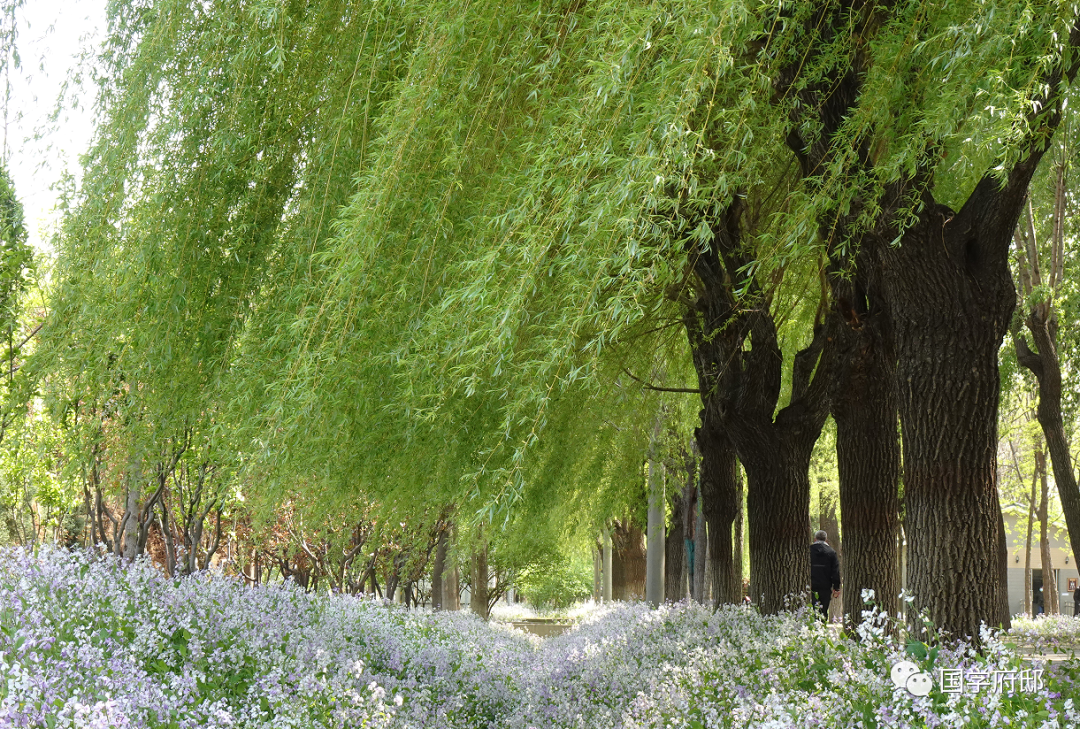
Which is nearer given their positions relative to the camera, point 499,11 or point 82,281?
point 499,11

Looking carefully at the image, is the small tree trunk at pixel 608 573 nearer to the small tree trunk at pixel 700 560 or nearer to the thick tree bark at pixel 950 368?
the small tree trunk at pixel 700 560

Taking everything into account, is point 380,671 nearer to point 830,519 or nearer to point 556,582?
point 830,519

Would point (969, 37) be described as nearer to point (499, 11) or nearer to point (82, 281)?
point (499, 11)

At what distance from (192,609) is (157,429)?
45.3 inches

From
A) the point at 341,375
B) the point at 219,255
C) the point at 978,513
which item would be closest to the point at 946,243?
the point at 978,513

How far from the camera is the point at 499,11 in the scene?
454 cm

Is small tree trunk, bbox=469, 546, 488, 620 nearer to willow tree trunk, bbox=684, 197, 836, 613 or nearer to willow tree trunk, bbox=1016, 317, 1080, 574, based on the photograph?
willow tree trunk, bbox=684, 197, 836, 613

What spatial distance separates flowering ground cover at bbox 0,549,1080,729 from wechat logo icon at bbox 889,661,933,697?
43 millimetres

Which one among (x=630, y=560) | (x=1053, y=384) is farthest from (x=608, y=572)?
(x=1053, y=384)

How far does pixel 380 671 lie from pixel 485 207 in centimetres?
456

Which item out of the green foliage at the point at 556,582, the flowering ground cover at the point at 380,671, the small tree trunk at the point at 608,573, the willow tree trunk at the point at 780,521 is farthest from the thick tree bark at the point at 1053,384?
the green foliage at the point at 556,582

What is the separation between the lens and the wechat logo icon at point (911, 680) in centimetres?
352

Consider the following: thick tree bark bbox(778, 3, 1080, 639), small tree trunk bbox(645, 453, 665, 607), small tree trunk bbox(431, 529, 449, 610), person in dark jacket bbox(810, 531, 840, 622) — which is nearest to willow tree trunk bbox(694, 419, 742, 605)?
person in dark jacket bbox(810, 531, 840, 622)

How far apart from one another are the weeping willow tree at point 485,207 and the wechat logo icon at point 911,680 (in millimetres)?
1612
